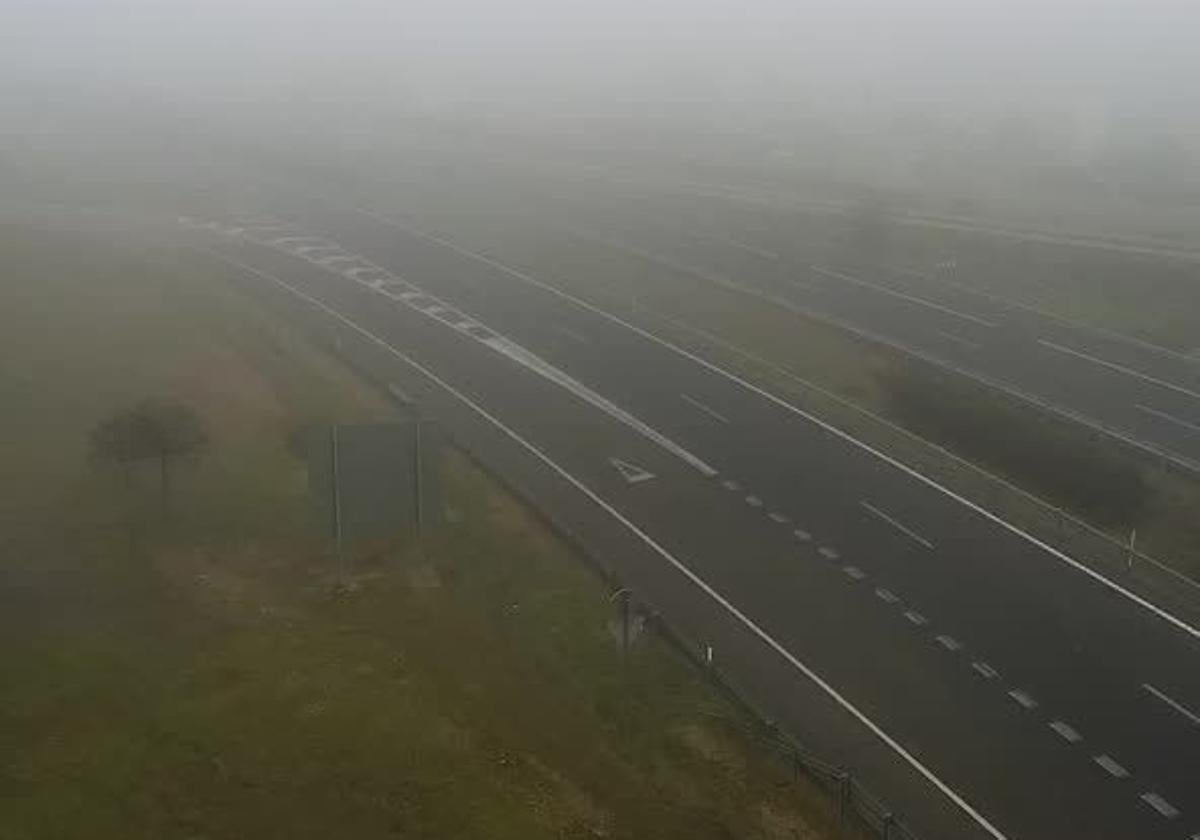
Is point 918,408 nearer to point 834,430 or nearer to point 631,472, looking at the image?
point 834,430

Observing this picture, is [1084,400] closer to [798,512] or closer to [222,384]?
[798,512]

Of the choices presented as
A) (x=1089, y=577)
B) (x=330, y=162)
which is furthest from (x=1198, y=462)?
(x=330, y=162)

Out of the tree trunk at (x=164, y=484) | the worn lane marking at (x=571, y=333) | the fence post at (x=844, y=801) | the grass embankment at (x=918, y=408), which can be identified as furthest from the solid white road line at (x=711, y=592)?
the tree trunk at (x=164, y=484)

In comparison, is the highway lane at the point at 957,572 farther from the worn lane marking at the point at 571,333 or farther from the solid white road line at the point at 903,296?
the solid white road line at the point at 903,296

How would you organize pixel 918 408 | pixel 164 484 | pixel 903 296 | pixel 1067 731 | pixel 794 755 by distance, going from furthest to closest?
pixel 903 296, pixel 918 408, pixel 164 484, pixel 1067 731, pixel 794 755

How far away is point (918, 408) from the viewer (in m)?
40.0

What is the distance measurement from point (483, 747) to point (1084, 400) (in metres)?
28.4

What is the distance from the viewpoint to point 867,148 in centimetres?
10150

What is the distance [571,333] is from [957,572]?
24199 mm

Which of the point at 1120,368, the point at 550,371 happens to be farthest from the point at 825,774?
the point at 1120,368

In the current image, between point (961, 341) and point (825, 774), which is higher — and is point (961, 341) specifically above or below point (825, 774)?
above

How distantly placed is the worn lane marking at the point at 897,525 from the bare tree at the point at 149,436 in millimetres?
17854

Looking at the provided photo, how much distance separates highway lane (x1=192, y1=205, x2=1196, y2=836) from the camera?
895 inches

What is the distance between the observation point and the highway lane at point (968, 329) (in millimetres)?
39812
